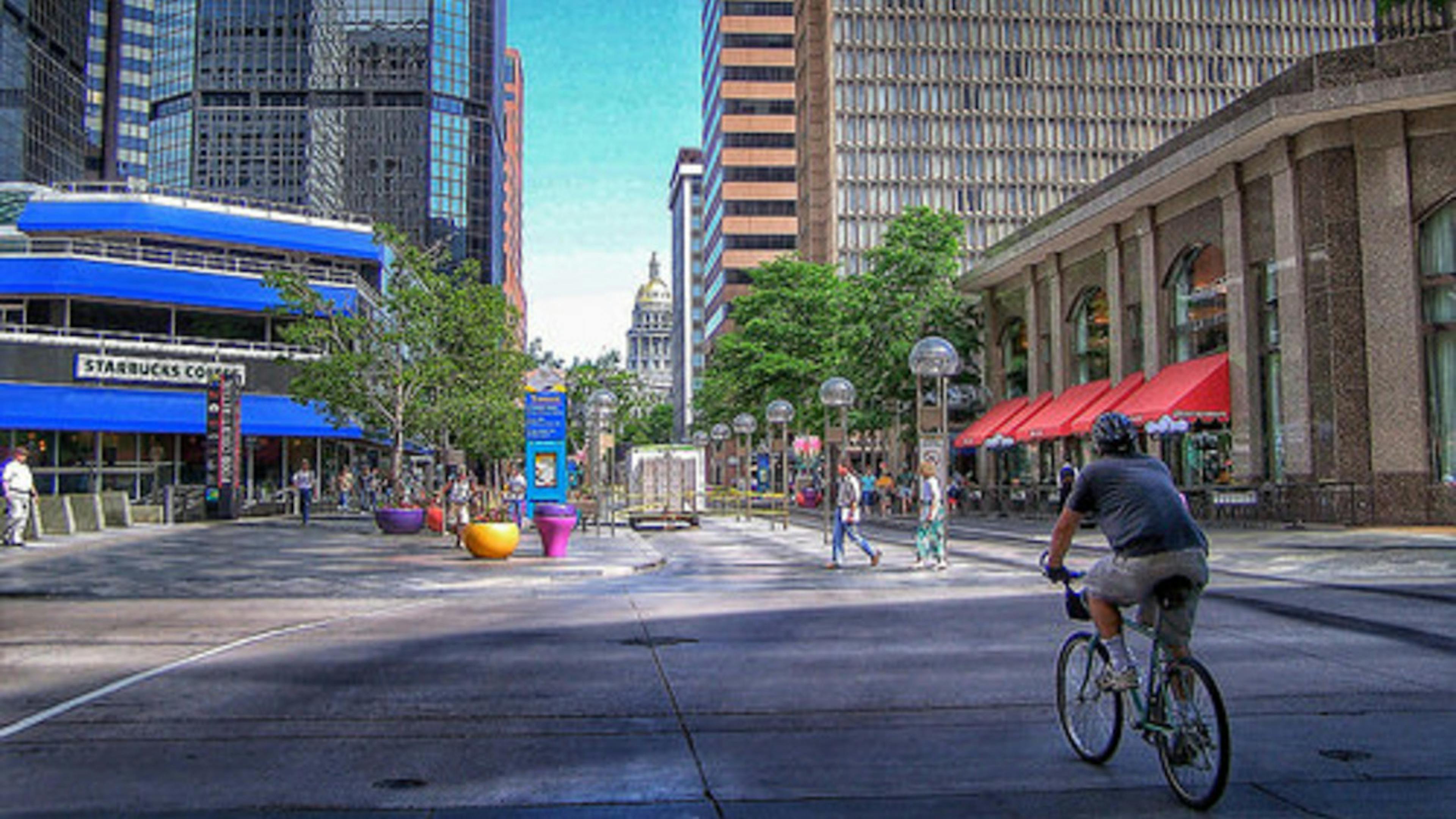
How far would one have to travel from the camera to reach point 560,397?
33312 millimetres

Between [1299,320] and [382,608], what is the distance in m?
23.4

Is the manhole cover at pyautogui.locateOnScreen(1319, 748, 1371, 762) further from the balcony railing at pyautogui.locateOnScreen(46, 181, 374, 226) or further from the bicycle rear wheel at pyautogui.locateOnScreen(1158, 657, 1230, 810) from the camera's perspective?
the balcony railing at pyautogui.locateOnScreen(46, 181, 374, 226)

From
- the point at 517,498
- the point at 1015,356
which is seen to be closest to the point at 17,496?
the point at 517,498

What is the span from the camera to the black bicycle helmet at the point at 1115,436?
5.82 meters

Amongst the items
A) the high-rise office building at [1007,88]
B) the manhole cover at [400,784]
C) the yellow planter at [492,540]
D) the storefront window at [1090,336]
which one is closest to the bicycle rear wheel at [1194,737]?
the manhole cover at [400,784]

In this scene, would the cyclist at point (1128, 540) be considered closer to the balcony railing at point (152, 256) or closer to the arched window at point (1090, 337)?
the arched window at point (1090, 337)

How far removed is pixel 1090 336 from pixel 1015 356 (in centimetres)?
787

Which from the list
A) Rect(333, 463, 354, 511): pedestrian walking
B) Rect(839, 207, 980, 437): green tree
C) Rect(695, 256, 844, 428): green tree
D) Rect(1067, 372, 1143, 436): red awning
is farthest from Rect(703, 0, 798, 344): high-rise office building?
Rect(1067, 372, 1143, 436): red awning

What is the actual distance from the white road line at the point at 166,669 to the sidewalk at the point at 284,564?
2789 mm

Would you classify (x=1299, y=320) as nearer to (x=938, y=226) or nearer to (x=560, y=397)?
(x=560, y=397)

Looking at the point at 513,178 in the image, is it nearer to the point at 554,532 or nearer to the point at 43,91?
the point at 43,91

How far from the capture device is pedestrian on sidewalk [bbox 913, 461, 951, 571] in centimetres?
1942

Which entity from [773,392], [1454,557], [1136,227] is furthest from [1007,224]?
[1454,557]

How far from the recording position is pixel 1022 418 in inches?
1788
